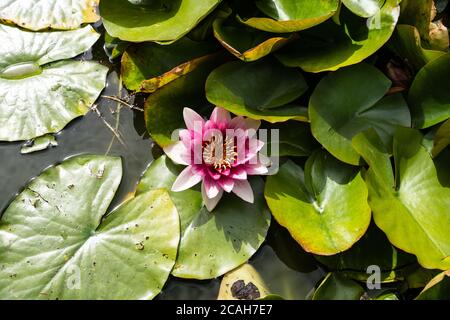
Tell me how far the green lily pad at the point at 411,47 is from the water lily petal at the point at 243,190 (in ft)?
2.47

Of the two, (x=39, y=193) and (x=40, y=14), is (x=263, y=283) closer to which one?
(x=39, y=193)

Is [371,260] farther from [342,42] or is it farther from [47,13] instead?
[47,13]

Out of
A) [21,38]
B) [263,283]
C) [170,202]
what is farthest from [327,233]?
[21,38]

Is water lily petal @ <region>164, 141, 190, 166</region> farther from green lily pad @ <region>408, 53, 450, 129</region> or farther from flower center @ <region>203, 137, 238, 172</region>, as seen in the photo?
green lily pad @ <region>408, 53, 450, 129</region>

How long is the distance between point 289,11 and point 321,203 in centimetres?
68

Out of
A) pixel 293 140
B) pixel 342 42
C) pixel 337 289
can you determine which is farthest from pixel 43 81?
pixel 337 289

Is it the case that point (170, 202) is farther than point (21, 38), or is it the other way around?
point (21, 38)

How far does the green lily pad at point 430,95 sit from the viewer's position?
1.66m

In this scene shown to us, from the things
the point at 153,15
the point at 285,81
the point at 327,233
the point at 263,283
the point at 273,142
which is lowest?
the point at 263,283

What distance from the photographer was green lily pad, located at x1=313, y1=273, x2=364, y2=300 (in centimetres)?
154

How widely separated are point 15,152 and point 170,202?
629mm

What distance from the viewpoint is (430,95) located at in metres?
1.71

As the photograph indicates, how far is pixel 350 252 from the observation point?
163cm

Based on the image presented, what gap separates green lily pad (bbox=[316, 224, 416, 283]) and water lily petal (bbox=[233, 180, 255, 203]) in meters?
0.31
